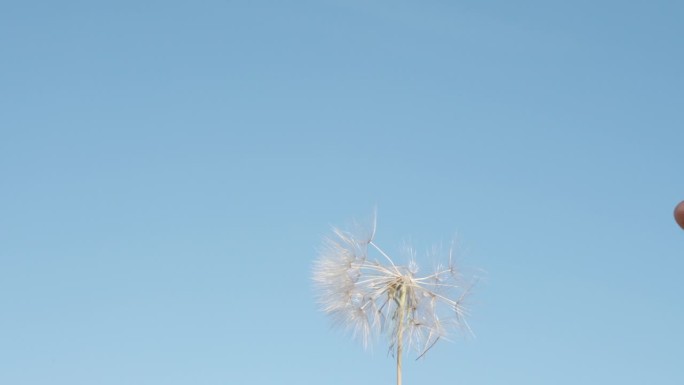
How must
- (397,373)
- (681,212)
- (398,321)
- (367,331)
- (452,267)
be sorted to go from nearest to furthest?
(681,212) → (397,373) → (398,321) → (367,331) → (452,267)

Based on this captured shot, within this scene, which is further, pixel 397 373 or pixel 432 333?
pixel 432 333

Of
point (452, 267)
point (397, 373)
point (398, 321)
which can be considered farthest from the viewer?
point (452, 267)

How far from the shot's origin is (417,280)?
19656mm

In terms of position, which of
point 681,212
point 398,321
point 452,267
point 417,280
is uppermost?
point 452,267

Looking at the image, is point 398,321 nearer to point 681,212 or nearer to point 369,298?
point 369,298

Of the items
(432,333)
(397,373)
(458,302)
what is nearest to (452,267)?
(458,302)

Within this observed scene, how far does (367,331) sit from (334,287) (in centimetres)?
152

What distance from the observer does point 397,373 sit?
1656 cm

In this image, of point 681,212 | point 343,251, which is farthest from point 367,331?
point 681,212

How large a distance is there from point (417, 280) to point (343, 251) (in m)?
2.41

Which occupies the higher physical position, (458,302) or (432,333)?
(458,302)

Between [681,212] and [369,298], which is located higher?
[369,298]

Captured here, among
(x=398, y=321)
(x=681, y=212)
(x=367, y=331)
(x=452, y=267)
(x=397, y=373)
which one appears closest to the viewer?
(x=681, y=212)

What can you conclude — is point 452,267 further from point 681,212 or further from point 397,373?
point 681,212
